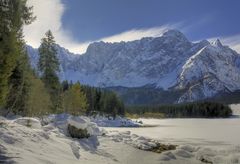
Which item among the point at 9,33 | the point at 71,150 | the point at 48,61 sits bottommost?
the point at 71,150

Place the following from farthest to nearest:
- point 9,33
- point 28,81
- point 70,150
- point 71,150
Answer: point 28,81
point 71,150
point 70,150
point 9,33

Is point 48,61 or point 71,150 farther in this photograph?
point 48,61

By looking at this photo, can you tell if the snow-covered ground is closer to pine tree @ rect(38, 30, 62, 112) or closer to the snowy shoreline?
the snowy shoreline

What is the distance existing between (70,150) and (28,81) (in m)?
44.3

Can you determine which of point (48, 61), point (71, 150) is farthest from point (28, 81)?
point (71, 150)

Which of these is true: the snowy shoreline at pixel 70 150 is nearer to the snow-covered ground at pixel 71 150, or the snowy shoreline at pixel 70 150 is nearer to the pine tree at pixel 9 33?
the snow-covered ground at pixel 71 150

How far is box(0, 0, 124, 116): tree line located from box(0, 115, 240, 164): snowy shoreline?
3824 millimetres

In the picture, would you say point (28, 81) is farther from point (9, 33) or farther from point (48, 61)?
point (9, 33)

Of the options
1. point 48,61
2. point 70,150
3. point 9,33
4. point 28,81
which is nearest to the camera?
point 9,33

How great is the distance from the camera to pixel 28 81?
70.1 metres

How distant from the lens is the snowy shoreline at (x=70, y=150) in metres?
21.7

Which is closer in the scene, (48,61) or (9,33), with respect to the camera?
(9,33)

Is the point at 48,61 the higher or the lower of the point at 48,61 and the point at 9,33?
the higher

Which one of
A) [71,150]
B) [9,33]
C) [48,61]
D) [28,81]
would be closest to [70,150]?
[71,150]
